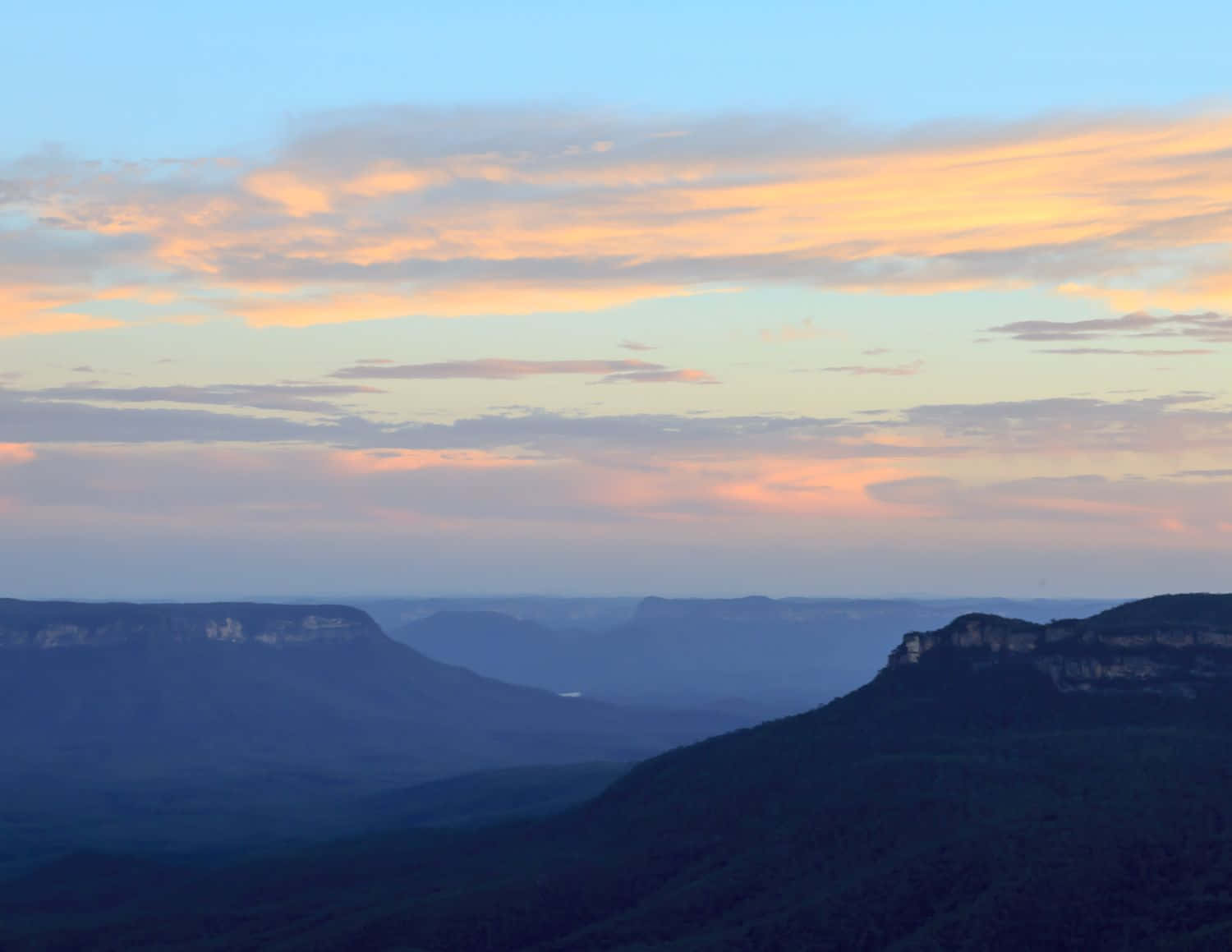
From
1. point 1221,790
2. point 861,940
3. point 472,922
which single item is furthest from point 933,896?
point 472,922

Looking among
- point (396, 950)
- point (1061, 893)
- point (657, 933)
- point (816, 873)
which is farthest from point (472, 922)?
point (1061, 893)

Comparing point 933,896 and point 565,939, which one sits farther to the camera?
point 565,939

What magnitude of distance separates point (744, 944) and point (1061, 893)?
28.6 m

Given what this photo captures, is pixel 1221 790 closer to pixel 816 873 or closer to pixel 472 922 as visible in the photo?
pixel 816 873

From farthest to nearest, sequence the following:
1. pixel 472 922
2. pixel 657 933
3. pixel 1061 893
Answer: pixel 472 922 < pixel 657 933 < pixel 1061 893

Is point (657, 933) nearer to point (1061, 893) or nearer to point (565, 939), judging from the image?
point (565, 939)

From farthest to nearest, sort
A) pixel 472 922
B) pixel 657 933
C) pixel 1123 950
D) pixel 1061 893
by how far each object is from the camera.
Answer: pixel 472 922, pixel 657 933, pixel 1061 893, pixel 1123 950

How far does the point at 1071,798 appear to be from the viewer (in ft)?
646

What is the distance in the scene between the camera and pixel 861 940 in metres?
172

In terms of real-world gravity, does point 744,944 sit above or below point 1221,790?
below

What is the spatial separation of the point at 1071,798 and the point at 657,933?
45364 mm

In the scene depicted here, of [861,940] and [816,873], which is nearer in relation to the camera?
[861,940]

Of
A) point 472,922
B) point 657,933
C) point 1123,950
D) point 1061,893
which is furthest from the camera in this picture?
point 472,922

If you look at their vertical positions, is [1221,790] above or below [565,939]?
above
